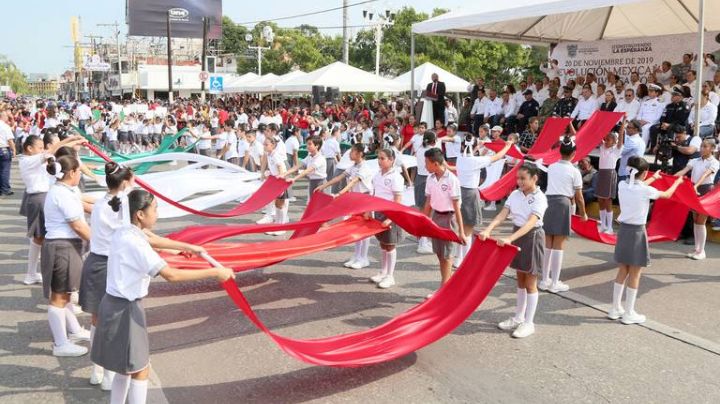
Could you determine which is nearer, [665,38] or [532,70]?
[665,38]

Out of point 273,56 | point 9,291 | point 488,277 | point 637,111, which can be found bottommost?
point 9,291

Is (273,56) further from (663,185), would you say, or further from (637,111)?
(663,185)

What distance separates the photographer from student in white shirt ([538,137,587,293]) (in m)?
7.60

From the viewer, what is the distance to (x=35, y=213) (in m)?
7.52

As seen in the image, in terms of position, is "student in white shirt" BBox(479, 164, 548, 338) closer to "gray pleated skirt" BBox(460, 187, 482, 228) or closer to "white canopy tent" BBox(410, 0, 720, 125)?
"gray pleated skirt" BBox(460, 187, 482, 228)

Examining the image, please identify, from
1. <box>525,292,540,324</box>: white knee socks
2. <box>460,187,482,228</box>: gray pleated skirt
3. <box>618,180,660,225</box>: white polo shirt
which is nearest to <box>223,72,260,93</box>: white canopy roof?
<box>460,187,482,228</box>: gray pleated skirt

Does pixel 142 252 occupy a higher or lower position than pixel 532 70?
lower

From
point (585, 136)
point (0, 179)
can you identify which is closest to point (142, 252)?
point (585, 136)

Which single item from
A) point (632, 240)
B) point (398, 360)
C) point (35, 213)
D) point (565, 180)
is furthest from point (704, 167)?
point (35, 213)

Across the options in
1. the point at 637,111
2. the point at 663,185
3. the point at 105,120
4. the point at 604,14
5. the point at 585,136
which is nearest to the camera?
the point at 663,185

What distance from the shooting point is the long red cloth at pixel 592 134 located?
10.8 meters

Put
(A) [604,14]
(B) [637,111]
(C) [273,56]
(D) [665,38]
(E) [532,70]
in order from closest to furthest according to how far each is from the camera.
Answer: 1. (B) [637,111]
2. (D) [665,38]
3. (A) [604,14]
4. (E) [532,70]
5. (C) [273,56]

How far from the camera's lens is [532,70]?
138ft

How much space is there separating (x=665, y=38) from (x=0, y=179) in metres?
17.3
